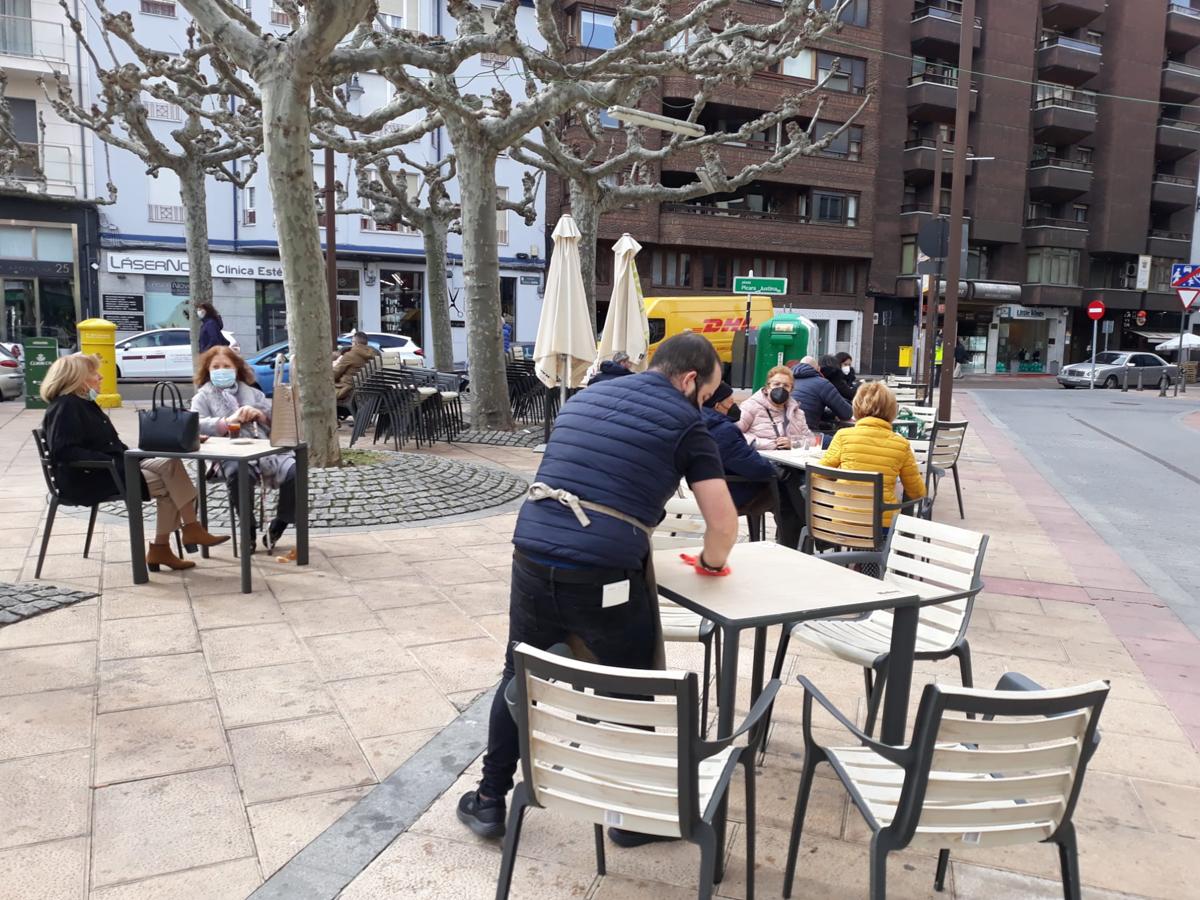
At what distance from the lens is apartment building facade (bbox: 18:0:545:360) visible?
26.9 metres

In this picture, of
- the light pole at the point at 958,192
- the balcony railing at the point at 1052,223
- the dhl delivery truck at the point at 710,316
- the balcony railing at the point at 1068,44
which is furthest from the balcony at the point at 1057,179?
the light pole at the point at 958,192

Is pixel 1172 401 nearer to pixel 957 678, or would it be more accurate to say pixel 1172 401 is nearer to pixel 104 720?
pixel 957 678

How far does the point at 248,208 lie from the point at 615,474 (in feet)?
96.7

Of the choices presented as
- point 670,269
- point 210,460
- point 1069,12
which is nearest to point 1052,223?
point 1069,12

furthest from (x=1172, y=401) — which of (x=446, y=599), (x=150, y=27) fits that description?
(x=150, y=27)

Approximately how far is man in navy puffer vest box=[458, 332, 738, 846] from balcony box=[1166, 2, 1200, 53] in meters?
56.0

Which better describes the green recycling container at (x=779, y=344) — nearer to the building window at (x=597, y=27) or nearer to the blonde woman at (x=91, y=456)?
the building window at (x=597, y=27)

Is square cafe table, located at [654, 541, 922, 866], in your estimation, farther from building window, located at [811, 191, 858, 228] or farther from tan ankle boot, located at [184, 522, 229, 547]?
building window, located at [811, 191, 858, 228]

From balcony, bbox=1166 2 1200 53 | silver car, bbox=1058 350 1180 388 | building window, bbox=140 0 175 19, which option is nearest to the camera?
building window, bbox=140 0 175 19

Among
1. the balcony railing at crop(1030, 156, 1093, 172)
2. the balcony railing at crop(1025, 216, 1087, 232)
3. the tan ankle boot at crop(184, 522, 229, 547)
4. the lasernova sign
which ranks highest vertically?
the balcony railing at crop(1030, 156, 1093, 172)

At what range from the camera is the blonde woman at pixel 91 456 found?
5.86 m

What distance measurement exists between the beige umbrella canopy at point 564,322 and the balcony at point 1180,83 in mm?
48138

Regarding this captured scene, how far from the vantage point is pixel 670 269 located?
38.1m

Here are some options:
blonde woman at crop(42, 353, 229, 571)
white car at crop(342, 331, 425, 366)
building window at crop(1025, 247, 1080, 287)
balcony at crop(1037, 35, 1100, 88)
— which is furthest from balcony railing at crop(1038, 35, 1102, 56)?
blonde woman at crop(42, 353, 229, 571)
